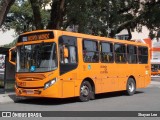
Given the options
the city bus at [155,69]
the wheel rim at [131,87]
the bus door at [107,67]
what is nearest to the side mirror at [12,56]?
the bus door at [107,67]

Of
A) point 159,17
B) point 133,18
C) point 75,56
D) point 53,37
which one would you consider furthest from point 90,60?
point 133,18

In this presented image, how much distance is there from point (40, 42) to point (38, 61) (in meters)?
0.76

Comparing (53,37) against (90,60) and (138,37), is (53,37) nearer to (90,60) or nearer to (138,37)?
(90,60)

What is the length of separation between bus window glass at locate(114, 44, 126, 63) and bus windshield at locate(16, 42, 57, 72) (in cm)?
467

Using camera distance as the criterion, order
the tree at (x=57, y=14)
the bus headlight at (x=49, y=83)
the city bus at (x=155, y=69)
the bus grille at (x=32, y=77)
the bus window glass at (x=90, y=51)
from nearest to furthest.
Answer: the bus headlight at (x=49, y=83) → the bus grille at (x=32, y=77) → the bus window glass at (x=90, y=51) → the tree at (x=57, y=14) → the city bus at (x=155, y=69)

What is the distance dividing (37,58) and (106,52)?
4.00 m

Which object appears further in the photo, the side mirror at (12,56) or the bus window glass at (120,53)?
the bus window glass at (120,53)

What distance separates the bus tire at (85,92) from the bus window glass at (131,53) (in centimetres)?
408

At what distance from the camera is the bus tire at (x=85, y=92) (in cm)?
1686

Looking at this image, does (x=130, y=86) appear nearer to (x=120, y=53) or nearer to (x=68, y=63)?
(x=120, y=53)

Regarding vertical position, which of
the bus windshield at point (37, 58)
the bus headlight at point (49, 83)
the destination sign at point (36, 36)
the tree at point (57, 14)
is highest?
the tree at point (57, 14)

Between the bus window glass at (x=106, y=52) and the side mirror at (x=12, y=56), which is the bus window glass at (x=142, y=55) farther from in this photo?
the side mirror at (x=12, y=56)

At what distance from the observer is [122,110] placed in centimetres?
1412

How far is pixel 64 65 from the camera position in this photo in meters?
15.9
